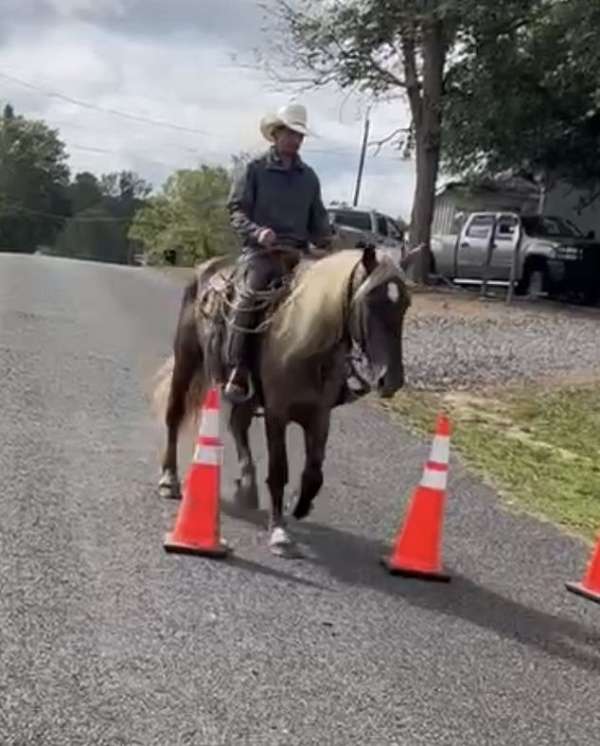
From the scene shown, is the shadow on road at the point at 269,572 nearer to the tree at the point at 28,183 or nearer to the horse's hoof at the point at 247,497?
the horse's hoof at the point at 247,497

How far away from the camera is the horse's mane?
20.7 feet

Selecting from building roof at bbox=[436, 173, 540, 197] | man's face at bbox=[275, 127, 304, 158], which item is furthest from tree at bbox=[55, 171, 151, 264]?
man's face at bbox=[275, 127, 304, 158]

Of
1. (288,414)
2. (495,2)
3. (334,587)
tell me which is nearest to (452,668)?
(334,587)

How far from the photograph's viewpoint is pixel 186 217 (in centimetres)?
5803

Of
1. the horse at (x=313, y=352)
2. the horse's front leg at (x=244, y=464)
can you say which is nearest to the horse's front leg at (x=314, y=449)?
the horse at (x=313, y=352)

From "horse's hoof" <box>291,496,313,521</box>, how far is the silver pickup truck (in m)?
20.0

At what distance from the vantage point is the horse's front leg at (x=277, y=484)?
22.2 ft

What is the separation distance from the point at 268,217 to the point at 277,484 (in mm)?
1536

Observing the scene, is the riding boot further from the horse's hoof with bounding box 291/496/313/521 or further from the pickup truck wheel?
the pickup truck wheel

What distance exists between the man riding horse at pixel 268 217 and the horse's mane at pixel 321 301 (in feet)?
0.86

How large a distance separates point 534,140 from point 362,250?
26038 mm

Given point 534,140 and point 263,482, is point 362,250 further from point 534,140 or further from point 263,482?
point 534,140

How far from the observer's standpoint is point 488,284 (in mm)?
29922

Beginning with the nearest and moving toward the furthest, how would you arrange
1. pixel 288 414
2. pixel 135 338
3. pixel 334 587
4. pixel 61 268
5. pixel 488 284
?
1. pixel 334 587
2. pixel 288 414
3. pixel 135 338
4. pixel 488 284
5. pixel 61 268
